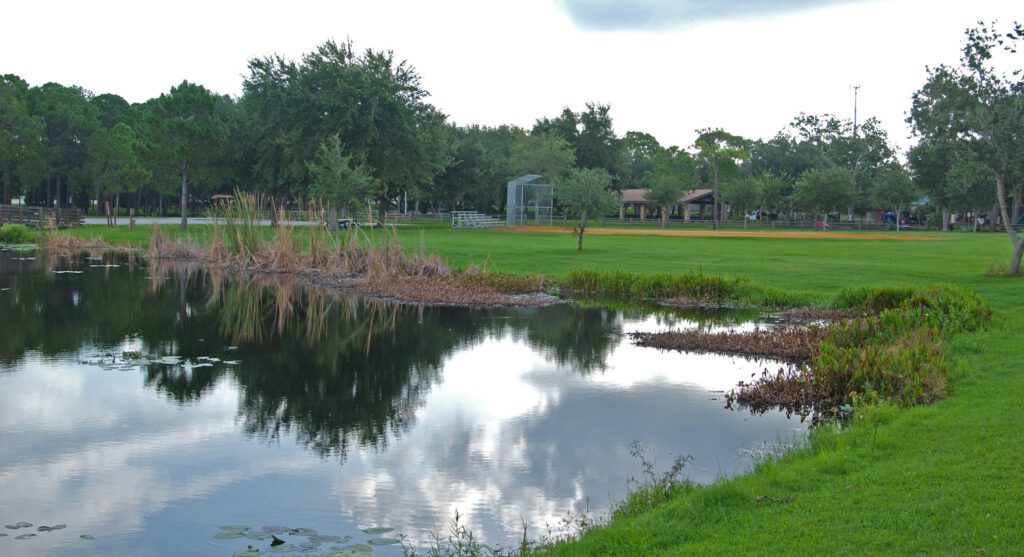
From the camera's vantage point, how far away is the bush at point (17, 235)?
49.2 m

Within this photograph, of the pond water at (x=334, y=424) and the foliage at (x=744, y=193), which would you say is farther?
the foliage at (x=744, y=193)

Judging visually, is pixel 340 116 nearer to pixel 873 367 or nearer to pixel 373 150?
pixel 373 150

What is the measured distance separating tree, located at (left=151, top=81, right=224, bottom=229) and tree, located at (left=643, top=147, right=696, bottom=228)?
40199mm

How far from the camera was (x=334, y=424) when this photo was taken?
12188 mm

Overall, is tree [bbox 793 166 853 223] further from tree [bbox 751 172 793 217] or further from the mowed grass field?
the mowed grass field

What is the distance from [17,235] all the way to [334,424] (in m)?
45.2

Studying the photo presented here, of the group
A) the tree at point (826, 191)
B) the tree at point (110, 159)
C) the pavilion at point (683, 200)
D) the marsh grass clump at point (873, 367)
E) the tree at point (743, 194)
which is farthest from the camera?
the pavilion at point (683, 200)

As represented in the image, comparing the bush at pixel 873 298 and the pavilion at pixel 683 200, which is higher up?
the pavilion at pixel 683 200

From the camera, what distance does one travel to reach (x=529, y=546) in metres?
7.61

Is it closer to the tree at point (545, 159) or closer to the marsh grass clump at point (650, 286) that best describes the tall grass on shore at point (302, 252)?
the marsh grass clump at point (650, 286)

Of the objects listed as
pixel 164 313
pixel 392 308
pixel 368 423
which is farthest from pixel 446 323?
pixel 368 423

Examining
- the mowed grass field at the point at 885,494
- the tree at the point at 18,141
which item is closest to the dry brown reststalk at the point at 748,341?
the mowed grass field at the point at 885,494

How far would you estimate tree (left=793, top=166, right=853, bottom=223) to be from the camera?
81.9m

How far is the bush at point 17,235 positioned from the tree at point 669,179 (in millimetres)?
51582
